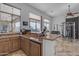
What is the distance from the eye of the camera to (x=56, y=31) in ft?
6.52

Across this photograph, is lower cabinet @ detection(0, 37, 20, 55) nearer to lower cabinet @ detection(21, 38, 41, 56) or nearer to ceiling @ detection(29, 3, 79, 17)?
lower cabinet @ detection(21, 38, 41, 56)

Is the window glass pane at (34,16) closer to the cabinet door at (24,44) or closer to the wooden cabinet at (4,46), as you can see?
the cabinet door at (24,44)

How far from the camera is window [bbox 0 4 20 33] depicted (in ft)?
7.05

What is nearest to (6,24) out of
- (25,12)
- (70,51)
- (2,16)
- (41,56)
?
(2,16)

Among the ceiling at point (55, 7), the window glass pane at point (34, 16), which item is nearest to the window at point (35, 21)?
the window glass pane at point (34, 16)

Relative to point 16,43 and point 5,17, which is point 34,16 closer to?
point 5,17

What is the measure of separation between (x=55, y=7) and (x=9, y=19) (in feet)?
3.62

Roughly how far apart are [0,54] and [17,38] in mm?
703

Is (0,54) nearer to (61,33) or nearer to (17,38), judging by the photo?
(17,38)

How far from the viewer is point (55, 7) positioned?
1.98 metres

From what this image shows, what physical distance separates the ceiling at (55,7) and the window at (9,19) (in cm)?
61

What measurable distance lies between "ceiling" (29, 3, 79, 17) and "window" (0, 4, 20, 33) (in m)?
0.61

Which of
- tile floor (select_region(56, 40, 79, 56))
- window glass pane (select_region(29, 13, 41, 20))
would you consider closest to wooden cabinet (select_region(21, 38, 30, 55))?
window glass pane (select_region(29, 13, 41, 20))

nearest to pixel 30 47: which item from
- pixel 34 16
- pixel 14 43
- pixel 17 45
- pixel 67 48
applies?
pixel 17 45
